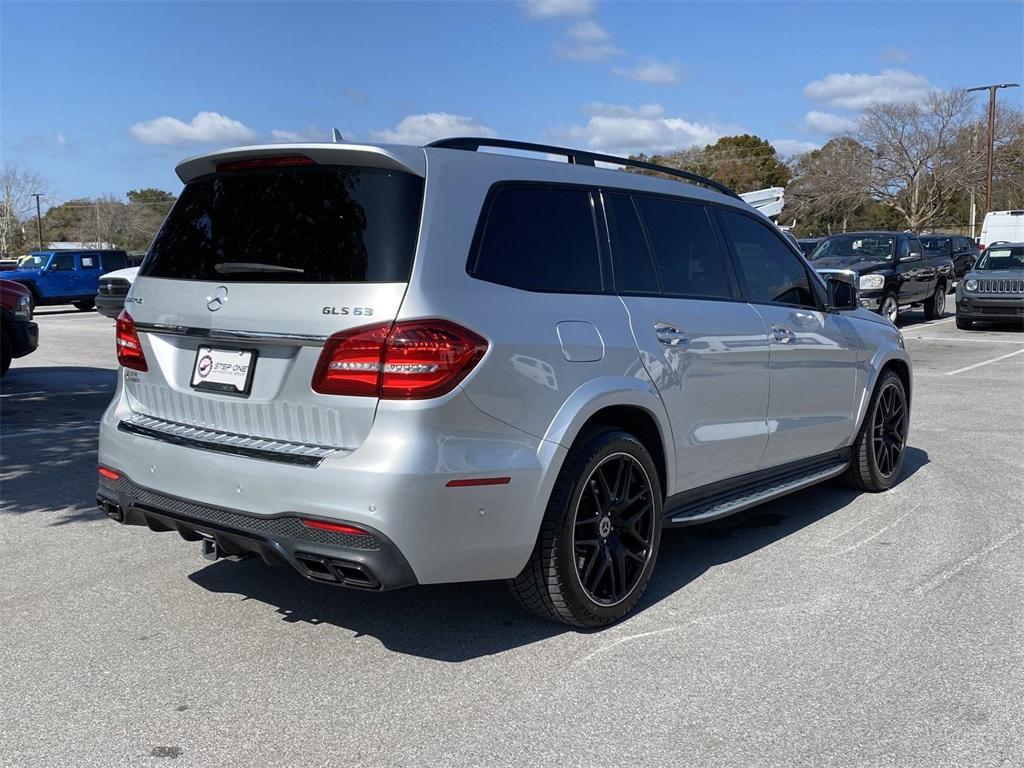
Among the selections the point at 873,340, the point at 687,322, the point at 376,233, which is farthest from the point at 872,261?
the point at 376,233

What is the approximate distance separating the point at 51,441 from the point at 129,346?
441cm

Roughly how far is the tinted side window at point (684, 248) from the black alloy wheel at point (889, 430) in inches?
81.3

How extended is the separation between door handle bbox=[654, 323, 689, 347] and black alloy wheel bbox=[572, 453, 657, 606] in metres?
0.57

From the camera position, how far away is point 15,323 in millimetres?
11469

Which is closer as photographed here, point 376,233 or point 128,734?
point 128,734

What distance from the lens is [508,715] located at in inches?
134

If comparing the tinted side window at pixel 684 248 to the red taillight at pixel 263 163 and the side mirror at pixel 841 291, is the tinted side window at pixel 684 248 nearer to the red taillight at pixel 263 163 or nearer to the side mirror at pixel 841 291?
the side mirror at pixel 841 291

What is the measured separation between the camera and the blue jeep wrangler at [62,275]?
90.4 ft

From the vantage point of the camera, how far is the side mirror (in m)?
6.04

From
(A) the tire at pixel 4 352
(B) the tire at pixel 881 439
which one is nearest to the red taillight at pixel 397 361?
(B) the tire at pixel 881 439

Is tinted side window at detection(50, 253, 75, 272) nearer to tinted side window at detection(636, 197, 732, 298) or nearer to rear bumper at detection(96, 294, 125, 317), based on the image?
rear bumper at detection(96, 294, 125, 317)

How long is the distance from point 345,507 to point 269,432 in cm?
48

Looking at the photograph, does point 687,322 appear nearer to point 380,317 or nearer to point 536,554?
point 536,554

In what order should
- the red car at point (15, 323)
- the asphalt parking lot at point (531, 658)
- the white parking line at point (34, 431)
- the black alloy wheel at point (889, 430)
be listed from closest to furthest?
the asphalt parking lot at point (531, 658), the black alloy wheel at point (889, 430), the white parking line at point (34, 431), the red car at point (15, 323)
